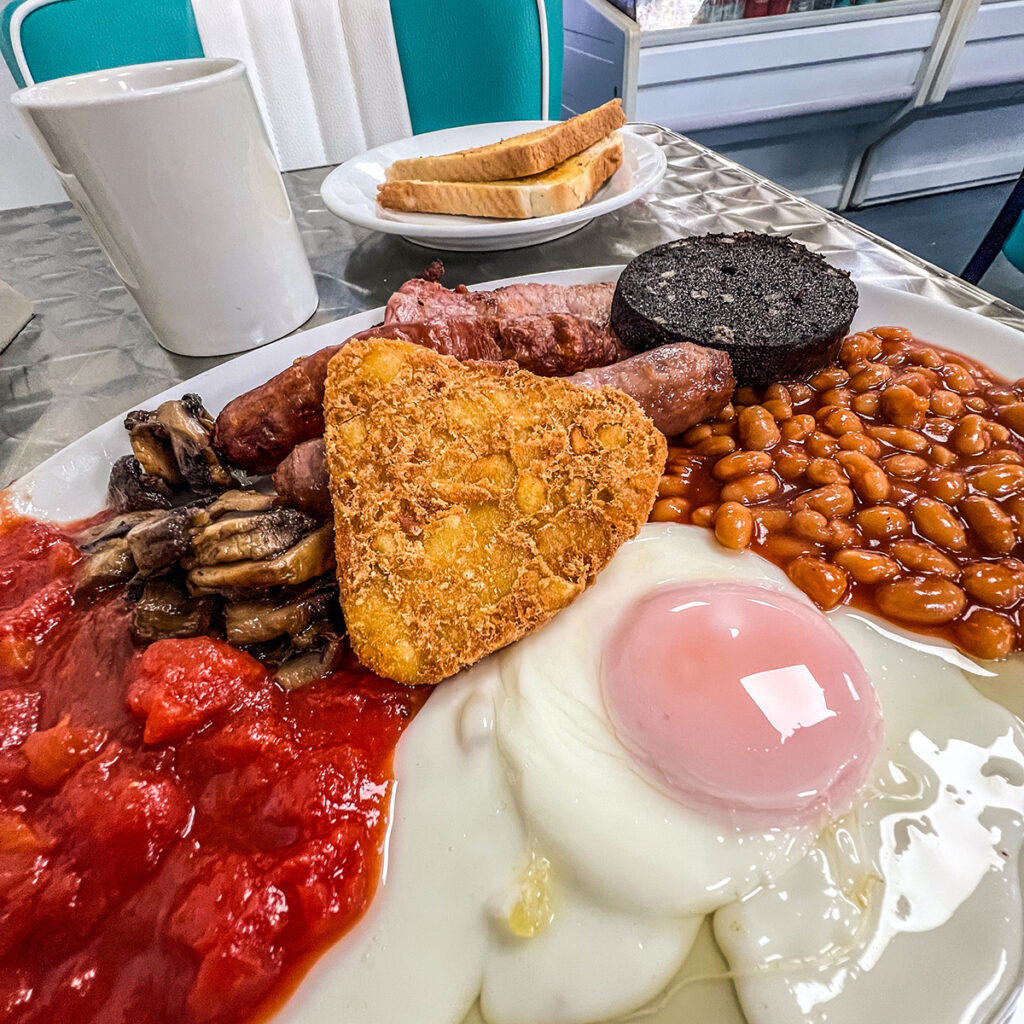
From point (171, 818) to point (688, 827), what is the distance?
90 cm

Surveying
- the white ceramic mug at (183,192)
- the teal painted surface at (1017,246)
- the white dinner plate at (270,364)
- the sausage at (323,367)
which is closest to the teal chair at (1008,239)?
the teal painted surface at (1017,246)

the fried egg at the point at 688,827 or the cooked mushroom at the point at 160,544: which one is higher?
the cooked mushroom at the point at 160,544

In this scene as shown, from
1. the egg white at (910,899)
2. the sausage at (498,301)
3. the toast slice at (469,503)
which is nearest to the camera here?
the egg white at (910,899)

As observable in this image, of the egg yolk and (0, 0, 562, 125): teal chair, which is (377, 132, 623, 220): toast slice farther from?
the egg yolk

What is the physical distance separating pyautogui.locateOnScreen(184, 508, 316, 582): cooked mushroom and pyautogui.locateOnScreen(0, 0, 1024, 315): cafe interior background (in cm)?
352

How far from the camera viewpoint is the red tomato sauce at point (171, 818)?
1.03 meters

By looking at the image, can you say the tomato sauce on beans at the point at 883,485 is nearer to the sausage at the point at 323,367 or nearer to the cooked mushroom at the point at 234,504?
the sausage at the point at 323,367

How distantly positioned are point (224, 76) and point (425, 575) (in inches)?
56.8

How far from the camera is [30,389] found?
2.33 m

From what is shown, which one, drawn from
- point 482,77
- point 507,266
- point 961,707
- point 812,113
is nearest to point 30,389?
point 507,266

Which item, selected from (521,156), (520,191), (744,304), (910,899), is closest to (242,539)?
(910,899)

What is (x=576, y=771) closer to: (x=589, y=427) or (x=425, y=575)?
(x=425, y=575)

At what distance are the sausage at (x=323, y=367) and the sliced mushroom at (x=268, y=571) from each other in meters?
0.36

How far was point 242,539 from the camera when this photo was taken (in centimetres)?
139
